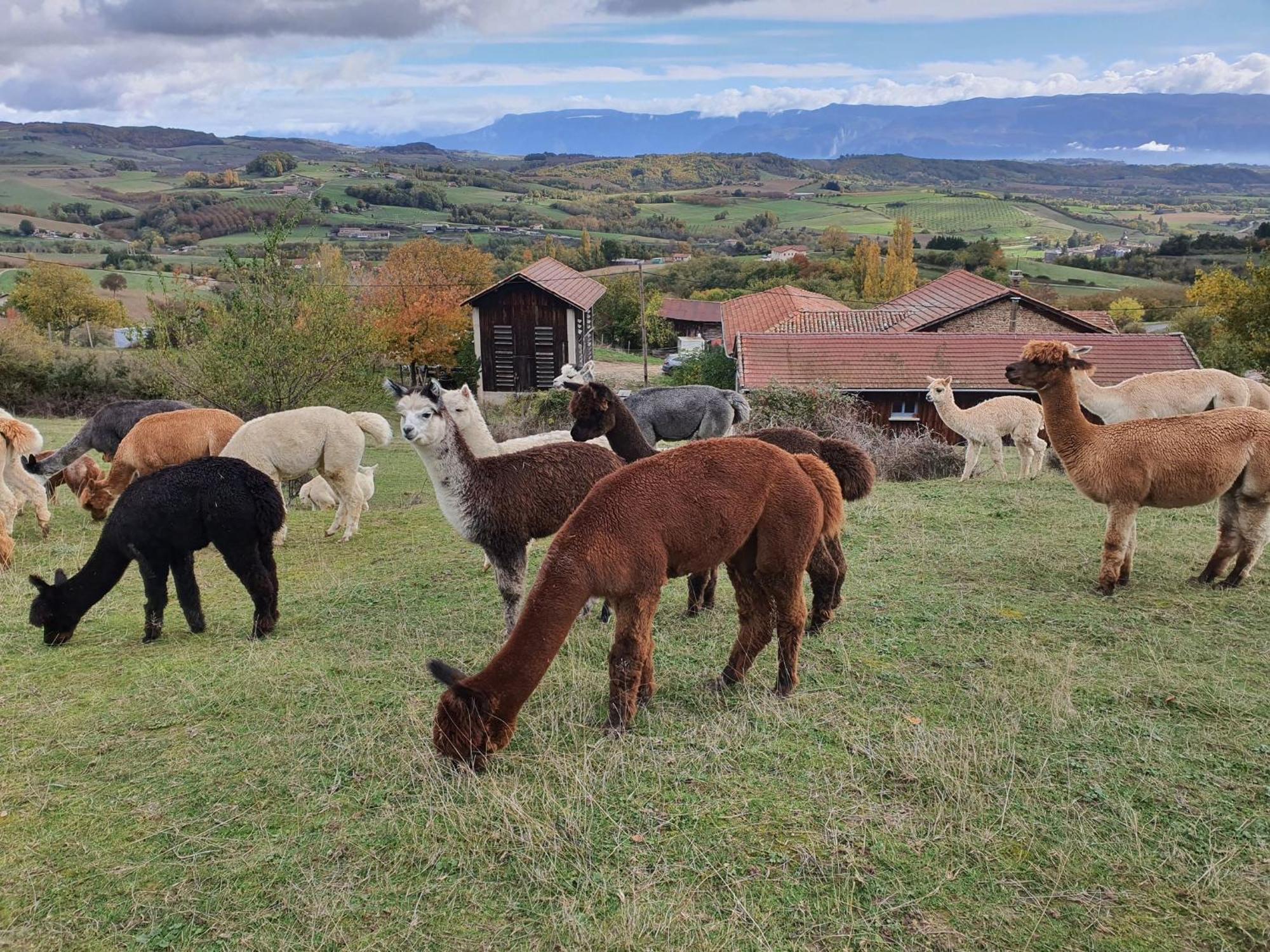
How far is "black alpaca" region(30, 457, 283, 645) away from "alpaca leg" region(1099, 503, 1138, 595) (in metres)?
7.33

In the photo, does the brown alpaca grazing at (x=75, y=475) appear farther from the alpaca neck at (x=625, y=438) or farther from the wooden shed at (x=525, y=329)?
the wooden shed at (x=525, y=329)

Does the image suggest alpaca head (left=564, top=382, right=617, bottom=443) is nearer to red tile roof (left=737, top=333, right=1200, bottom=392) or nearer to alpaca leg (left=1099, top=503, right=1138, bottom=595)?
alpaca leg (left=1099, top=503, right=1138, bottom=595)

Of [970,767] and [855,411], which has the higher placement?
[970,767]

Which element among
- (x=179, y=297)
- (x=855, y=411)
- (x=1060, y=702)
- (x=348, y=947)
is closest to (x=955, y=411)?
(x=855, y=411)

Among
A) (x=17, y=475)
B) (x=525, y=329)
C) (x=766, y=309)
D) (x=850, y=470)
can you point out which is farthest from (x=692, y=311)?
(x=850, y=470)

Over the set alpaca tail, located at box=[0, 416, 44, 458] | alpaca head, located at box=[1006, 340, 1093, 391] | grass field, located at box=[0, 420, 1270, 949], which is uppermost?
alpaca head, located at box=[1006, 340, 1093, 391]

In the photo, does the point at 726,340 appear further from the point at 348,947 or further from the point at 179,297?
the point at 348,947

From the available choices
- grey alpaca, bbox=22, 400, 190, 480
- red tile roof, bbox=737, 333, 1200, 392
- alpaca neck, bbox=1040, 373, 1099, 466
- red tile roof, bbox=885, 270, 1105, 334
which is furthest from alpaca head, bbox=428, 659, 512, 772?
A: red tile roof, bbox=885, 270, 1105, 334

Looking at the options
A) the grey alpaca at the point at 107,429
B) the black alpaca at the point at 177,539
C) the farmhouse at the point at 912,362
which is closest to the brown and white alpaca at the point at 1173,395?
the black alpaca at the point at 177,539

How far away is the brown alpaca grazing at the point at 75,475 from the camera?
12.2 m

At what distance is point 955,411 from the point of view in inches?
593

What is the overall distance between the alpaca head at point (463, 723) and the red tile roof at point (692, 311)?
6663 centimetres

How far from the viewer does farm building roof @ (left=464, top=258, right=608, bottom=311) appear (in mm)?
42406

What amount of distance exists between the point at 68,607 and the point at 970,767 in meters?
7.17
